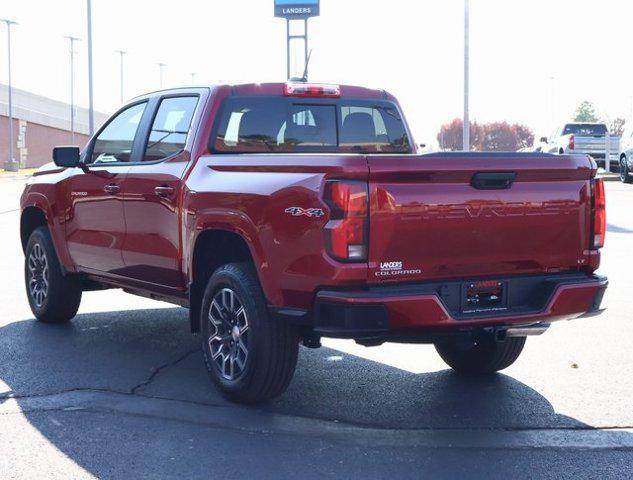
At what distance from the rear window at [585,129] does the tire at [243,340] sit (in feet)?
102

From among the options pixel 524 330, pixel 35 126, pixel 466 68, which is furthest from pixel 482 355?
pixel 35 126

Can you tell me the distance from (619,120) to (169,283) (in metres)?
110

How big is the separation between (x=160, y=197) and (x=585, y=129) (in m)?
31.3

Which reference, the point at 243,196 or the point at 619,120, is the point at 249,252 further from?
the point at 619,120

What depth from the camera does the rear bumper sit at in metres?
4.82

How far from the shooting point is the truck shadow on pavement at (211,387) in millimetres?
5422

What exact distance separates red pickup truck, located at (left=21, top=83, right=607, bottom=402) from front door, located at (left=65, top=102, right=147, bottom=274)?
45 millimetres

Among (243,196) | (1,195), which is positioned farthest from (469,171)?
(1,195)

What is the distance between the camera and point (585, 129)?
35.6 metres

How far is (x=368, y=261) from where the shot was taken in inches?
191

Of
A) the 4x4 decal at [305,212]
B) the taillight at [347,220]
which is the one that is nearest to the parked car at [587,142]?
the 4x4 decal at [305,212]

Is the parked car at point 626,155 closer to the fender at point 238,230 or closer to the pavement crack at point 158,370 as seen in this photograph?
the pavement crack at point 158,370

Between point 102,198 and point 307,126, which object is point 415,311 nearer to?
point 307,126

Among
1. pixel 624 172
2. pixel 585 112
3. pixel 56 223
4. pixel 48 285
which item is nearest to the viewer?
pixel 56 223
